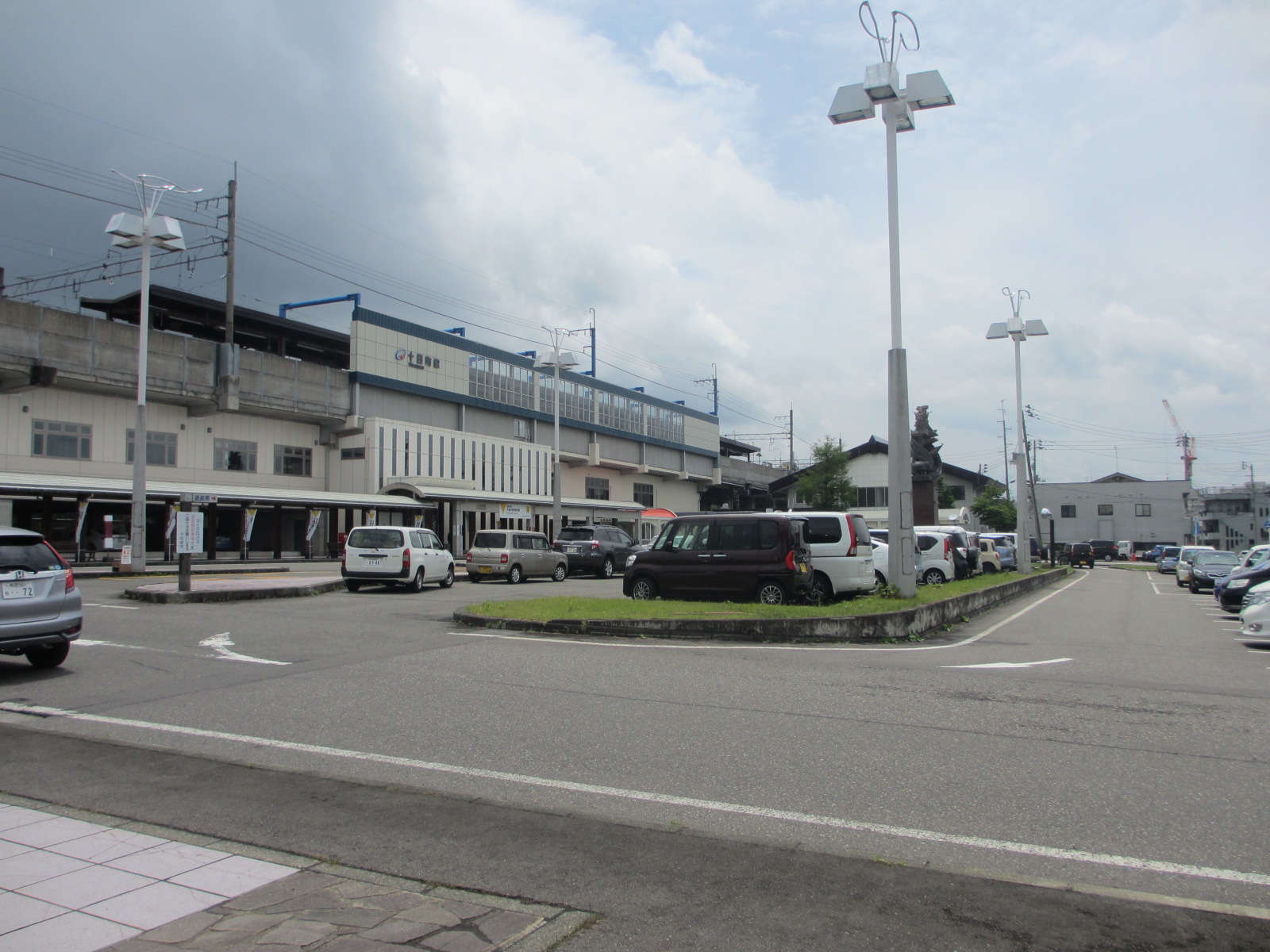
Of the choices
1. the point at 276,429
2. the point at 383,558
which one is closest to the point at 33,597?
the point at 383,558

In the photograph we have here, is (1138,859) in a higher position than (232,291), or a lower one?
lower

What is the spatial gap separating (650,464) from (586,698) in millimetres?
67257

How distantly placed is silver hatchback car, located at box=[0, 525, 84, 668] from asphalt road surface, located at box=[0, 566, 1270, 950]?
49cm

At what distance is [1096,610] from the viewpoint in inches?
832

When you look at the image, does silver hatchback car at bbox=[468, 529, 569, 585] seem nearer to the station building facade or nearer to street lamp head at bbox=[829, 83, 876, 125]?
the station building facade

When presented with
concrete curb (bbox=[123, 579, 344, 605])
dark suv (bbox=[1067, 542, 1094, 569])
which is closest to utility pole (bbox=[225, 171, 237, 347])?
concrete curb (bbox=[123, 579, 344, 605])

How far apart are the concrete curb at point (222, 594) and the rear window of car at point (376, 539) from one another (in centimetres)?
143

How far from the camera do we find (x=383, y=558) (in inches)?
849

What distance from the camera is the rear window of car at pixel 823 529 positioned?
1727 centimetres

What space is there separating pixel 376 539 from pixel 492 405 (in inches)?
1427

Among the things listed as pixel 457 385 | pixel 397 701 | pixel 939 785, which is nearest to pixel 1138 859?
pixel 939 785

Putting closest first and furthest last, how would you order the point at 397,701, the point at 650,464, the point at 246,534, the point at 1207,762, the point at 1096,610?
the point at 1207,762
the point at 397,701
the point at 1096,610
the point at 246,534
the point at 650,464

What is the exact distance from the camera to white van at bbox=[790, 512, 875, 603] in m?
17.1

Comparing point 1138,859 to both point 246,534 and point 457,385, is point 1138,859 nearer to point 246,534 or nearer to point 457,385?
point 246,534
